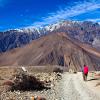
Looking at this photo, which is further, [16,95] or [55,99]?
[16,95]

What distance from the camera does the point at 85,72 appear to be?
122ft

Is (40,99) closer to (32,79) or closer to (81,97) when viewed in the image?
(81,97)

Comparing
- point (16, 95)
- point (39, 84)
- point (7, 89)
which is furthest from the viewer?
point (39, 84)

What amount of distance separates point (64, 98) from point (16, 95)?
3355 millimetres

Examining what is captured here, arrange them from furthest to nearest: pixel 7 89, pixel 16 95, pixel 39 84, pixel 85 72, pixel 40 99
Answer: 1. pixel 85 72
2. pixel 39 84
3. pixel 7 89
4. pixel 16 95
5. pixel 40 99

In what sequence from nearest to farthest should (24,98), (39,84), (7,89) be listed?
(24,98) → (7,89) → (39,84)

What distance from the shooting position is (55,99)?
2167 cm

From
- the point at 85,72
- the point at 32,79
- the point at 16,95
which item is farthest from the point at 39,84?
the point at 85,72

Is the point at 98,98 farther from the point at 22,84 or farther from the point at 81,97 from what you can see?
the point at 22,84

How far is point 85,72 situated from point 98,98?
1491 centimetres

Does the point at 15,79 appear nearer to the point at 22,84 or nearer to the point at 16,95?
the point at 22,84

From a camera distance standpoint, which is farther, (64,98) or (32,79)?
(32,79)

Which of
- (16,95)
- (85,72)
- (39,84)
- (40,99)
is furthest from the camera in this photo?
(85,72)

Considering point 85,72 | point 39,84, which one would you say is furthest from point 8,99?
point 85,72
